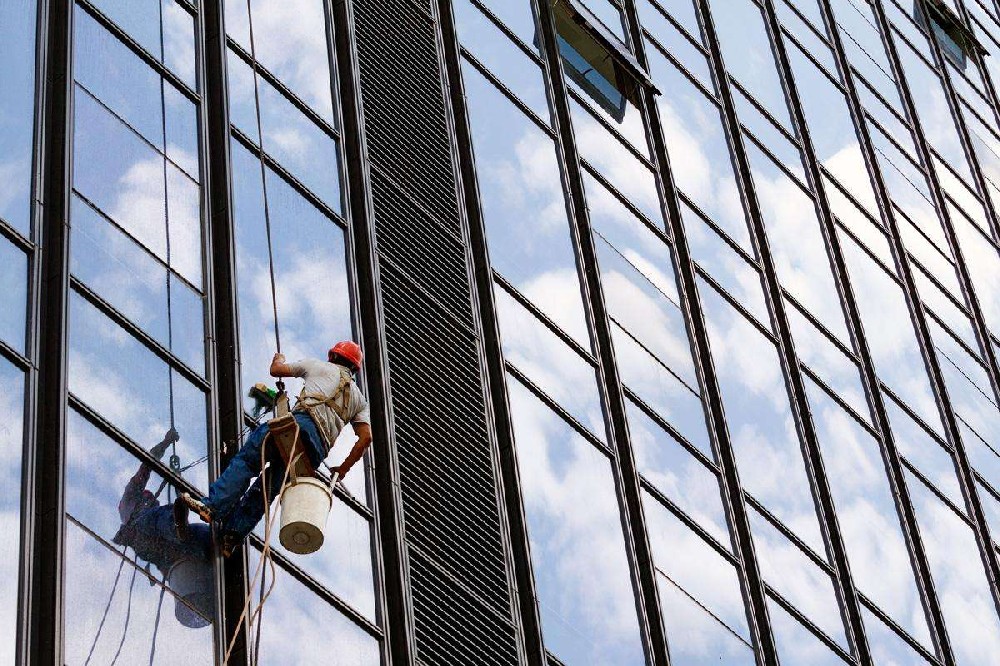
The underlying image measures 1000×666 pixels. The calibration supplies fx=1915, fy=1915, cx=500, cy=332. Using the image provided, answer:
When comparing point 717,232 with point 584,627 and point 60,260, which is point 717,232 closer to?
point 584,627

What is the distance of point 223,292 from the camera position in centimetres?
1594

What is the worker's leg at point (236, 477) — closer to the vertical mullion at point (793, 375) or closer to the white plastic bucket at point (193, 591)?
the white plastic bucket at point (193, 591)

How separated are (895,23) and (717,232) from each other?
45.0 ft

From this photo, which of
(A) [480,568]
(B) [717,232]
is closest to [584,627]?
(A) [480,568]

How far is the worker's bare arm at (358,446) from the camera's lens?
1529 cm

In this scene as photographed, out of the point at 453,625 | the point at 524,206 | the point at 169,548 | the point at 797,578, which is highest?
the point at 524,206

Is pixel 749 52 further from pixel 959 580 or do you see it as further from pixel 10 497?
pixel 10 497

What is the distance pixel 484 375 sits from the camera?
63.4ft

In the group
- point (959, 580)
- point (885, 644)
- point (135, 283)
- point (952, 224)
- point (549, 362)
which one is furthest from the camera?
point (952, 224)

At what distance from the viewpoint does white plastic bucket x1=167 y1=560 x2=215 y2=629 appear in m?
13.5

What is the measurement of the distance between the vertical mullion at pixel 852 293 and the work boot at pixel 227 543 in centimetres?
1289

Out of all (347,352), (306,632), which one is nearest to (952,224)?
(347,352)

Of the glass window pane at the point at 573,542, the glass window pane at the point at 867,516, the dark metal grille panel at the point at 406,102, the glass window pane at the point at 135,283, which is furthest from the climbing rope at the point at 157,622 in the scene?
the glass window pane at the point at 867,516

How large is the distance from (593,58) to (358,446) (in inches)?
470
